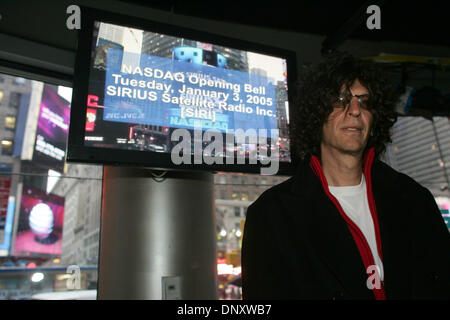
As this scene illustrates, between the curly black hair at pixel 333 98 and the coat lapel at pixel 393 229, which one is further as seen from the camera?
the curly black hair at pixel 333 98

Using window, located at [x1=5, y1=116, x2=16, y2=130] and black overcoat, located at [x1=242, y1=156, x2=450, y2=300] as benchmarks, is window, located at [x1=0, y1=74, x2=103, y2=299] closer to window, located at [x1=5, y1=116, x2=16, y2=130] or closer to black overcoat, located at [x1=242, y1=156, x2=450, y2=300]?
window, located at [x1=5, y1=116, x2=16, y2=130]

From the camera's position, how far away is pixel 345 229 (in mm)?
1230

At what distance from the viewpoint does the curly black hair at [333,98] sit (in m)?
1.69

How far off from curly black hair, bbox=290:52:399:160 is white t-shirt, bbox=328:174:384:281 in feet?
1.03

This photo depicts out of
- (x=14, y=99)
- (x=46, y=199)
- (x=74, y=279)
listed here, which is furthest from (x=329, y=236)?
(x=14, y=99)

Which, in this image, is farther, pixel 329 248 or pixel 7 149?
pixel 7 149

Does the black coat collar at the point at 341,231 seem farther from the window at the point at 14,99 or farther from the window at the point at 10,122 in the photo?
the window at the point at 10,122

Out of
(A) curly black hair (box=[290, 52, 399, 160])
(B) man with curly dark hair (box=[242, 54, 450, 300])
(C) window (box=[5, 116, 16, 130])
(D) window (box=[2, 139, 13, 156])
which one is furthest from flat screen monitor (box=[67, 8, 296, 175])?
(C) window (box=[5, 116, 16, 130])

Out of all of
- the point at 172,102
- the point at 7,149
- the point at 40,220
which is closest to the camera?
the point at 172,102

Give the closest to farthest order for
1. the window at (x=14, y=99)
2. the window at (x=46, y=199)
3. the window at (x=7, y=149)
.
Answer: the window at (x=46, y=199)
the window at (x=7, y=149)
the window at (x=14, y=99)

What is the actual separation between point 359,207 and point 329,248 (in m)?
0.29

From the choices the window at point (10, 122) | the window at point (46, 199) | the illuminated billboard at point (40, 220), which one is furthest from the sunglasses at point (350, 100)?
the window at point (10, 122)

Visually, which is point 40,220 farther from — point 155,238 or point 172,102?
point 172,102

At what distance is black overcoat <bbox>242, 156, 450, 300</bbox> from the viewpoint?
46.0 inches
